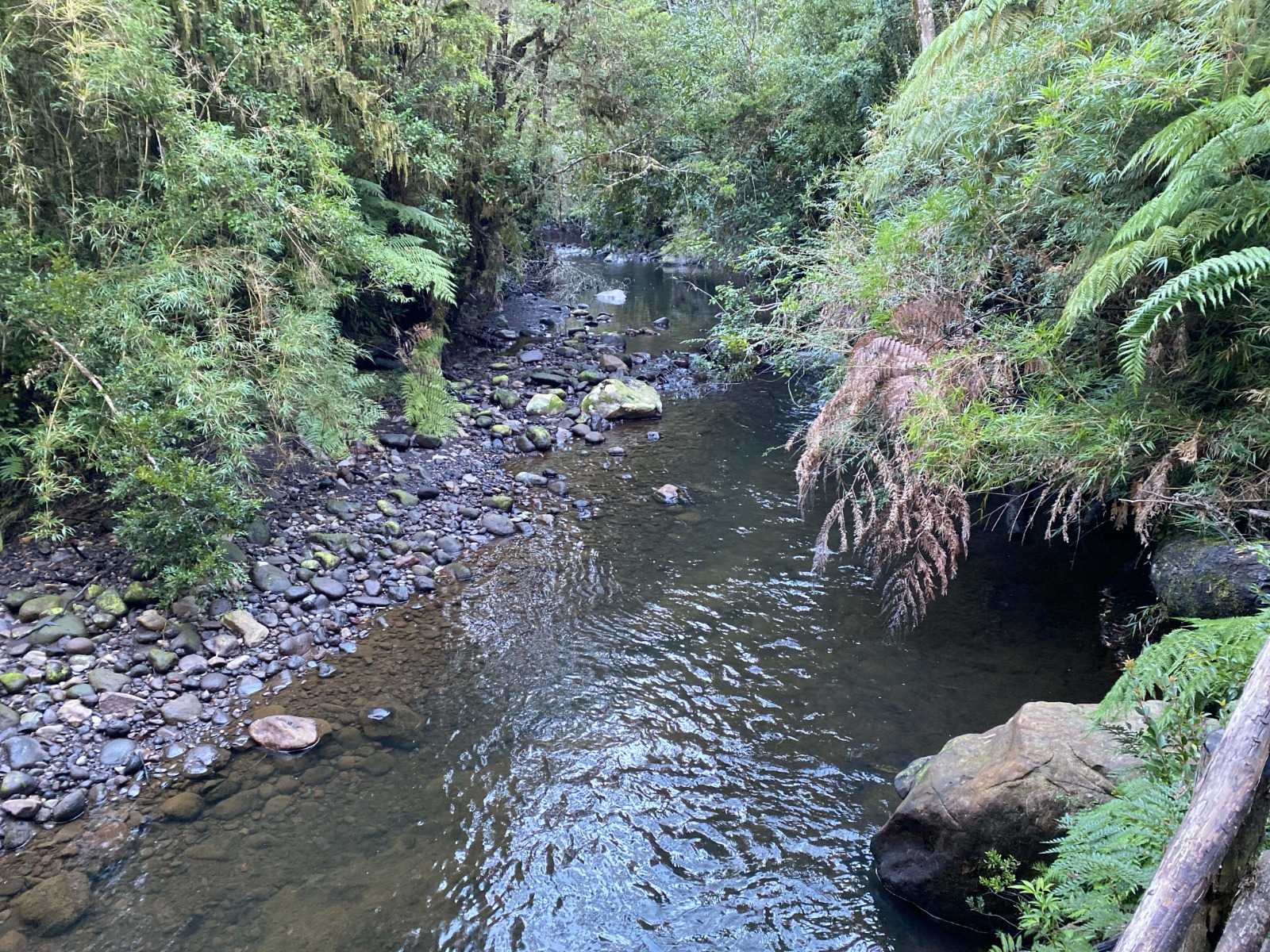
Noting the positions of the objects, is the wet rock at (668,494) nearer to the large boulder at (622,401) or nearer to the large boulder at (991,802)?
the large boulder at (622,401)

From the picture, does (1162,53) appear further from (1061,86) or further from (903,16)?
(903,16)

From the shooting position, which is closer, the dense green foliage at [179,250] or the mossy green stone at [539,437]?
the dense green foliage at [179,250]

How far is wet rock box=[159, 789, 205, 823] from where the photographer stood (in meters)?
4.56

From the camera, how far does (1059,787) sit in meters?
3.55

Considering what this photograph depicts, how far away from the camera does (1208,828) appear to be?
163 cm

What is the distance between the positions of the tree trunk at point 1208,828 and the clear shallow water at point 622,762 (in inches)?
103

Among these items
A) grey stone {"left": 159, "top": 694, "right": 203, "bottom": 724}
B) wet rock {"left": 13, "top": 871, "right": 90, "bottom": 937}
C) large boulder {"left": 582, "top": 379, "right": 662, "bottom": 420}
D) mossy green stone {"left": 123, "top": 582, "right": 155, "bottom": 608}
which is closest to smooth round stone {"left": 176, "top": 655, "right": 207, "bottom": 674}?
grey stone {"left": 159, "top": 694, "right": 203, "bottom": 724}

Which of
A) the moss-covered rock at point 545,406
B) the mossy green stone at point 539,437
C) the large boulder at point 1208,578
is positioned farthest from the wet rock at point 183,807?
the moss-covered rock at point 545,406

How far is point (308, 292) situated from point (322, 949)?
590cm

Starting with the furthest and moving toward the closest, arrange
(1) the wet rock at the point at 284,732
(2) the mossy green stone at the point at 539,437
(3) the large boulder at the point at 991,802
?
(2) the mossy green stone at the point at 539,437, (1) the wet rock at the point at 284,732, (3) the large boulder at the point at 991,802

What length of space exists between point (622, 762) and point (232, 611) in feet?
12.3

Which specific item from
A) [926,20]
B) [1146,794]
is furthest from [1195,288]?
[926,20]

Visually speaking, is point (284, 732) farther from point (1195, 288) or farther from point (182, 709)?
point (1195, 288)

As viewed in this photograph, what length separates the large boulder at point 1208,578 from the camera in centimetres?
420
